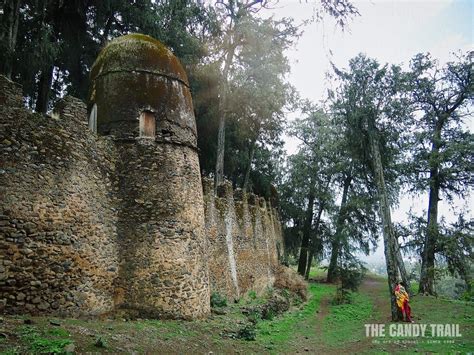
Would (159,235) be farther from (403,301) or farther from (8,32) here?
(403,301)

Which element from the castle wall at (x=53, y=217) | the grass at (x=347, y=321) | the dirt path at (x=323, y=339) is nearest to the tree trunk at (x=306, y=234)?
the grass at (x=347, y=321)

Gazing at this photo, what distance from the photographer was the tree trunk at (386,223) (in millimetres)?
16000

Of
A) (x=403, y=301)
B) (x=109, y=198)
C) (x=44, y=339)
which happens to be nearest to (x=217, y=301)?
(x=109, y=198)

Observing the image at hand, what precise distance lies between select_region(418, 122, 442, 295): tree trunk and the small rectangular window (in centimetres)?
1627

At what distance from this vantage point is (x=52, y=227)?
9008 mm

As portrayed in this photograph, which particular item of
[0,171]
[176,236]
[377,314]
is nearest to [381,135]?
[377,314]

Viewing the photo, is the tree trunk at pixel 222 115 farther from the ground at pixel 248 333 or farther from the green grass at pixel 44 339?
the green grass at pixel 44 339

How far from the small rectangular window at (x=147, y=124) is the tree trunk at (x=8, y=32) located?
16.6ft

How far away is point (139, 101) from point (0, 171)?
15.5 feet

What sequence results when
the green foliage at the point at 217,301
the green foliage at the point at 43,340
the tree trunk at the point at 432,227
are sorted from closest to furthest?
1. the green foliage at the point at 43,340
2. the green foliage at the point at 217,301
3. the tree trunk at the point at 432,227

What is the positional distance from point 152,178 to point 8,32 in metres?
7.15

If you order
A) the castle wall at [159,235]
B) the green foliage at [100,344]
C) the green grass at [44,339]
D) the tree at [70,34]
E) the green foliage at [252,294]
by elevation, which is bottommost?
the green foliage at [252,294]

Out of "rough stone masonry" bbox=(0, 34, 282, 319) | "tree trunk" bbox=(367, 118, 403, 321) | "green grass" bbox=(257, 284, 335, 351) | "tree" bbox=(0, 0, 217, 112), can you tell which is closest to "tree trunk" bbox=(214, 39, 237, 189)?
"tree" bbox=(0, 0, 217, 112)

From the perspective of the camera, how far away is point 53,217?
9070 millimetres
